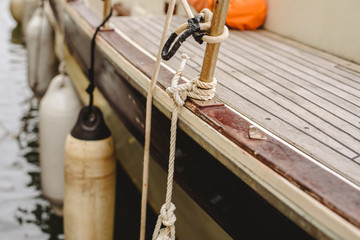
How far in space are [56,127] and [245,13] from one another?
1892mm

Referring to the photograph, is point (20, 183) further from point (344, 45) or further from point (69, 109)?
point (344, 45)

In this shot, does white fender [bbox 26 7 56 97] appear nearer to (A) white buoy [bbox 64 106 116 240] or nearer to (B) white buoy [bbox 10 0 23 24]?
(A) white buoy [bbox 64 106 116 240]

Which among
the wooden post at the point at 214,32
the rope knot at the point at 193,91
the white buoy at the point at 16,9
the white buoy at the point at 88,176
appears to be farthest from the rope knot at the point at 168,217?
the white buoy at the point at 16,9

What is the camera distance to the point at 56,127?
3.00 metres

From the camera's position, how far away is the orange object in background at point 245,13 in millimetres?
2949

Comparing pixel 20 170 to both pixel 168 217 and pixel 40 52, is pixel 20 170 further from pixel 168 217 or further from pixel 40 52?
pixel 168 217

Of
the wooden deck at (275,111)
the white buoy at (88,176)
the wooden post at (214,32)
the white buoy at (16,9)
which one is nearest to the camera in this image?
the wooden deck at (275,111)

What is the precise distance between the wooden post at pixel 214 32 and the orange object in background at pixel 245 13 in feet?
5.43

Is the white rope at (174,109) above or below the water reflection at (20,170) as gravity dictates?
above

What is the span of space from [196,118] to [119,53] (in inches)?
38.1

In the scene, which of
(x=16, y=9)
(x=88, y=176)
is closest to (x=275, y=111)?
(x=88, y=176)

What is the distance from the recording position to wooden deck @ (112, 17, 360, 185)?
55.9 inches

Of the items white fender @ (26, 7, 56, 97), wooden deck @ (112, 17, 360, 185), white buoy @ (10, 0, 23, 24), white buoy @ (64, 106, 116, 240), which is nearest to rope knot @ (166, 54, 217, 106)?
wooden deck @ (112, 17, 360, 185)

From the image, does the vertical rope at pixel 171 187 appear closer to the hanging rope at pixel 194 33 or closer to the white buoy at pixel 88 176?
the hanging rope at pixel 194 33
